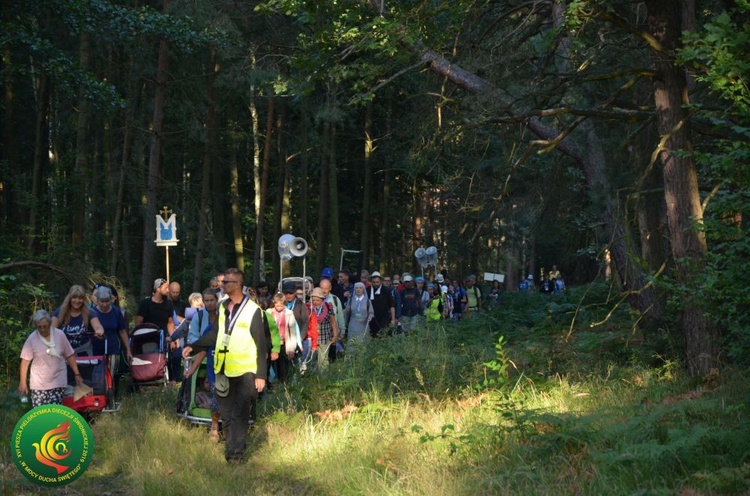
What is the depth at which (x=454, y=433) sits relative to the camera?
951 cm

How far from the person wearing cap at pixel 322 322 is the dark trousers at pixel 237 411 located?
5.91 m

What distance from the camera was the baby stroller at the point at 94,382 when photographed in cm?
1236

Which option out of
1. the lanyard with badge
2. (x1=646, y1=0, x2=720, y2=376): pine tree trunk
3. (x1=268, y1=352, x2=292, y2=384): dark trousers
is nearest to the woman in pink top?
the lanyard with badge

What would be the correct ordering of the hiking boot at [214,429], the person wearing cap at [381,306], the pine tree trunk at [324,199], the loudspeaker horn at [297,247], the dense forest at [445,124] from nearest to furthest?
the dense forest at [445,124] → the hiking boot at [214,429] → the person wearing cap at [381,306] → the loudspeaker horn at [297,247] → the pine tree trunk at [324,199]

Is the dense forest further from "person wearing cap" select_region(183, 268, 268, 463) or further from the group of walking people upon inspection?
"person wearing cap" select_region(183, 268, 268, 463)

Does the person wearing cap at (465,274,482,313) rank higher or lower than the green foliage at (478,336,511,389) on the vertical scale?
higher

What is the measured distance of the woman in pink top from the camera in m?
11.0

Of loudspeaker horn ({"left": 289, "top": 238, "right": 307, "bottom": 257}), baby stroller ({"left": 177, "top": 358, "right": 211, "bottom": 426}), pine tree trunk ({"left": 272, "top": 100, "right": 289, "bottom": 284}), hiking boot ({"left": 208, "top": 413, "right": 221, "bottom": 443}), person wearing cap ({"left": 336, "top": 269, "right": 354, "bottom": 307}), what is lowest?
hiking boot ({"left": 208, "top": 413, "right": 221, "bottom": 443})

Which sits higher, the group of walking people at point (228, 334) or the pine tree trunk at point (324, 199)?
the pine tree trunk at point (324, 199)

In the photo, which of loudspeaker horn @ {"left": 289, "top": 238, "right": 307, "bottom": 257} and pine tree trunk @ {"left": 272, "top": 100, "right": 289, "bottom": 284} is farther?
pine tree trunk @ {"left": 272, "top": 100, "right": 289, "bottom": 284}

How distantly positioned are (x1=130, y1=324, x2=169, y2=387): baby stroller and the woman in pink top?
3504mm

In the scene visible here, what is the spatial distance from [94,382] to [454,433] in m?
5.29

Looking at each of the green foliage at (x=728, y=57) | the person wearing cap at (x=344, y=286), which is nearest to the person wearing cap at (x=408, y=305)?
the person wearing cap at (x=344, y=286)

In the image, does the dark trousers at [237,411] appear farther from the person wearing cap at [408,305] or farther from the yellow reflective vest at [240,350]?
the person wearing cap at [408,305]
